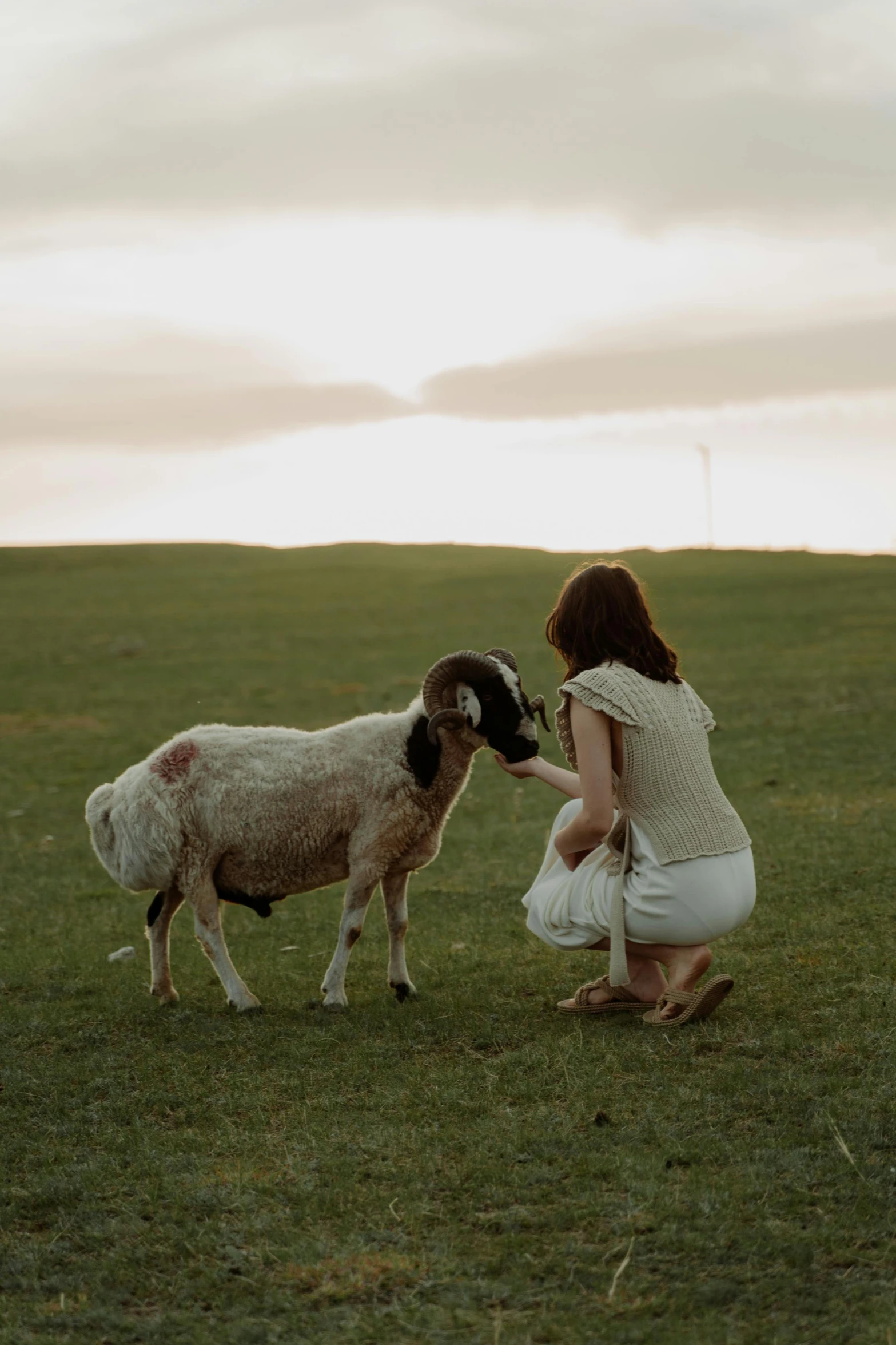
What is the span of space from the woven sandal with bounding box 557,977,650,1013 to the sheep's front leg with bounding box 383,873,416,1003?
1.06 meters

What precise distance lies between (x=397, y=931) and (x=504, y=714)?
5.18 feet

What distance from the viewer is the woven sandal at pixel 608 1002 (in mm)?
7027

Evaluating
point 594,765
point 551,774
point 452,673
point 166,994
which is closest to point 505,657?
point 452,673

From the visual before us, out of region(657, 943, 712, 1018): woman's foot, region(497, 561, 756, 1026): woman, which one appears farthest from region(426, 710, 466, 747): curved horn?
region(657, 943, 712, 1018): woman's foot

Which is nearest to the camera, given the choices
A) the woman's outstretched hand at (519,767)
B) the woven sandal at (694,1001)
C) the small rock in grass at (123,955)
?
the woven sandal at (694,1001)

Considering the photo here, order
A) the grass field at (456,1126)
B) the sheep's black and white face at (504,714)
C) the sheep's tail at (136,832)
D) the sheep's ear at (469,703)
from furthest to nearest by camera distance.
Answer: the sheep's tail at (136,832), the sheep's ear at (469,703), the sheep's black and white face at (504,714), the grass field at (456,1126)

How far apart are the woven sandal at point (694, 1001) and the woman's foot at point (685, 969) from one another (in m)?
0.02

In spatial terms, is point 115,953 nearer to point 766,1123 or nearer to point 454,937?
point 454,937

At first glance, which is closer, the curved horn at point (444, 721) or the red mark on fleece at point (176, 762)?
the curved horn at point (444, 721)

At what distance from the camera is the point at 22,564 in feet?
206

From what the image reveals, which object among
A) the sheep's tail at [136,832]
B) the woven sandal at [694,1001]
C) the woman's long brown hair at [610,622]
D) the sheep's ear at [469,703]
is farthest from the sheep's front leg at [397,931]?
the woman's long brown hair at [610,622]

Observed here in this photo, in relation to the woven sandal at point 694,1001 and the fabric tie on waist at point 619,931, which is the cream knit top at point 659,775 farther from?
the woven sandal at point 694,1001

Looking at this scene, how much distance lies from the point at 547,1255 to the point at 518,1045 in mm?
2266

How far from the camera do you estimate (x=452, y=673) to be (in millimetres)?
7547
